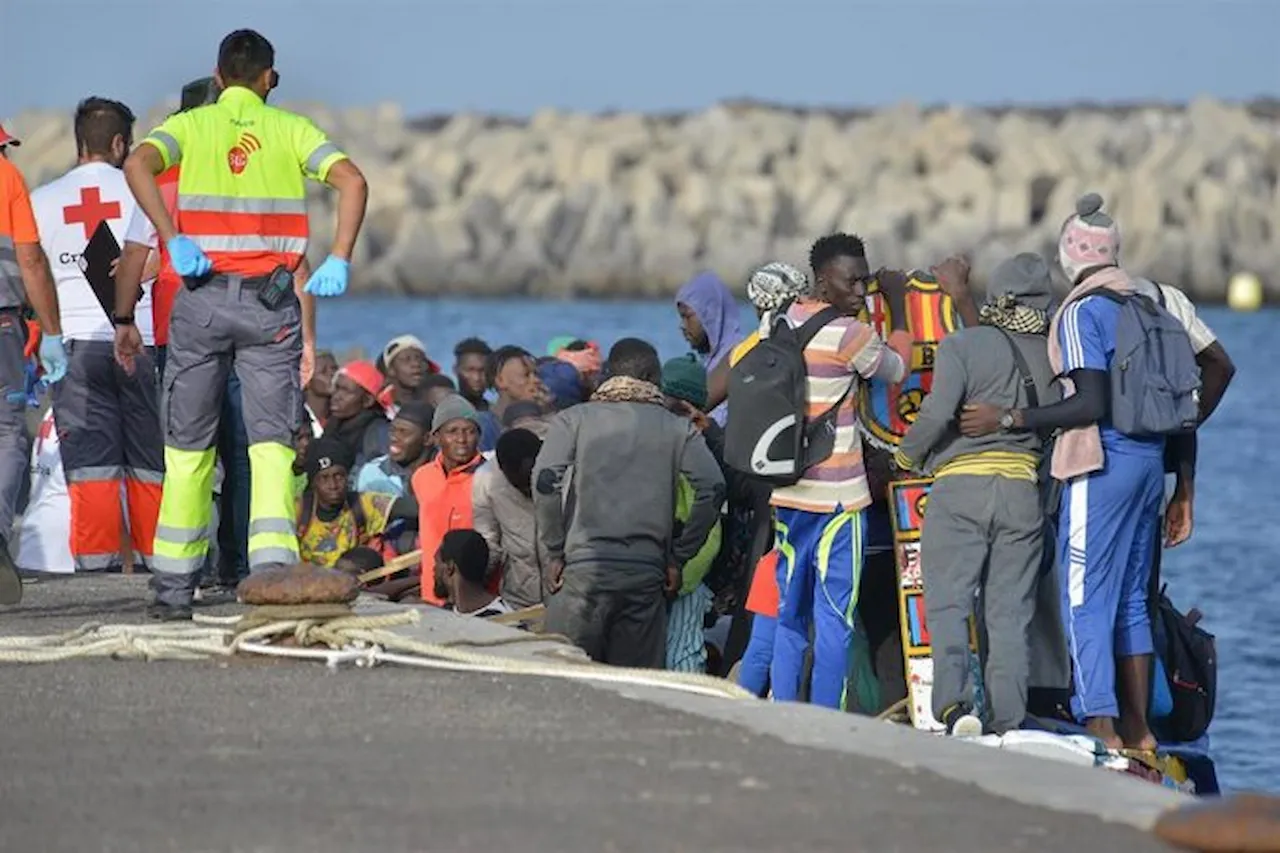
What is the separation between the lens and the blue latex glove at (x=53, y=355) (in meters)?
12.1

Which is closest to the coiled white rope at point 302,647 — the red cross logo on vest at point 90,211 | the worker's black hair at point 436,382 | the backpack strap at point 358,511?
the red cross logo on vest at point 90,211

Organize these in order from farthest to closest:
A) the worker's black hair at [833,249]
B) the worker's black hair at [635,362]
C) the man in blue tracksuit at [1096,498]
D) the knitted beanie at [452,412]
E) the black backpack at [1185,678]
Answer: the knitted beanie at [452,412] → the black backpack at [1185,678] → the worker's black hair at [635,362] → the worker's black hair at [833,249] → the man in blue tracksuit at [1096,498]

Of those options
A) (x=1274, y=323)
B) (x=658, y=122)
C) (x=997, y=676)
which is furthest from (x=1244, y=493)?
(x=658, y=122)

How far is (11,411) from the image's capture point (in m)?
11.9

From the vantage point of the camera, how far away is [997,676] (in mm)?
11305

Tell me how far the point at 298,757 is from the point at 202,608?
354 cm

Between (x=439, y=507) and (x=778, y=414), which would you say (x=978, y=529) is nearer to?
(x=778, y=414)

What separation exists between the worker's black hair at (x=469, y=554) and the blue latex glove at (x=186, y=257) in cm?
221

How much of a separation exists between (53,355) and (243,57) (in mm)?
1584

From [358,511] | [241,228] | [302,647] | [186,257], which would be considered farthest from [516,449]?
[302,647]

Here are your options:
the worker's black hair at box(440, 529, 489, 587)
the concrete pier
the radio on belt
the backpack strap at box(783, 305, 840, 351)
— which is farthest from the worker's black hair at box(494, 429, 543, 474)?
the concrete pier

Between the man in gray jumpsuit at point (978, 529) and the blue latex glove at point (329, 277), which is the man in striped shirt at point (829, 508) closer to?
the man in gray jumpsuit at point (978, 529)

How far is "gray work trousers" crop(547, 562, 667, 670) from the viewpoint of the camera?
38.4 feet

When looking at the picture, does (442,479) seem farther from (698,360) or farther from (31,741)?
(31,741)
